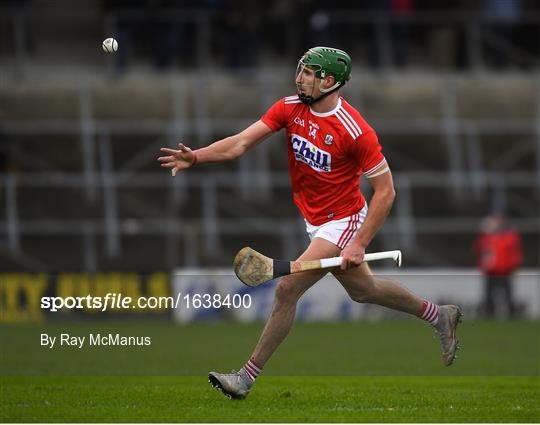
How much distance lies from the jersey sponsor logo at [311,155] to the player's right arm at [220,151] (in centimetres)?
23

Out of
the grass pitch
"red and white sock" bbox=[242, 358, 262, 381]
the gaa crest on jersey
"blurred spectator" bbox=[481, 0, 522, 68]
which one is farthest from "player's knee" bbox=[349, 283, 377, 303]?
"blurred spectator" bbox=[481, 0, 522, 68]

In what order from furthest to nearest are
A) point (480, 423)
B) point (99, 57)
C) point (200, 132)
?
1. point (99, 57)
2. point (200, 132)
3. point (480, 423)

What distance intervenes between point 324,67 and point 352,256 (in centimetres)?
139

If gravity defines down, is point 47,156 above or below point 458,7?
below

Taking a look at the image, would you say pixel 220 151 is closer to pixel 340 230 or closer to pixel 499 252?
pixel 340 230

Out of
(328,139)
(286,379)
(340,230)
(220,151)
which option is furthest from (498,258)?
(220,151)

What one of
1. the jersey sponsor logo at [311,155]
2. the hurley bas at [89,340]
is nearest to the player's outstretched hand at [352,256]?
the jersey sponsor logo at [311,155]

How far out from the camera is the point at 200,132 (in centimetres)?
2342

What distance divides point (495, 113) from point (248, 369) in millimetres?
17568

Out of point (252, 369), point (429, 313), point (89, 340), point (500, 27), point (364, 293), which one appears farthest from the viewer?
point (500, 27)

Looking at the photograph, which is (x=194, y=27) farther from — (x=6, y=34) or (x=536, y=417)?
(x=536, y=417)

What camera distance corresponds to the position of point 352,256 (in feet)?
32.3

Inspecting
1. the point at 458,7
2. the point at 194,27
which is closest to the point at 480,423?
the point at 194,27

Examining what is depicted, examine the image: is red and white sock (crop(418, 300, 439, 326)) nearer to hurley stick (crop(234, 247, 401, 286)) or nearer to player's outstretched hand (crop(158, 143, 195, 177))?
hurley stick (crop(234, 247, 401, 286))
